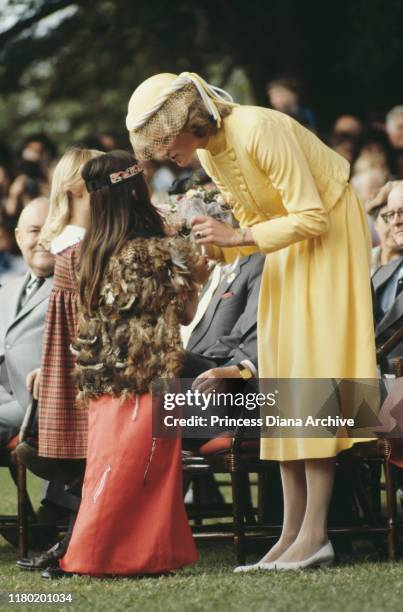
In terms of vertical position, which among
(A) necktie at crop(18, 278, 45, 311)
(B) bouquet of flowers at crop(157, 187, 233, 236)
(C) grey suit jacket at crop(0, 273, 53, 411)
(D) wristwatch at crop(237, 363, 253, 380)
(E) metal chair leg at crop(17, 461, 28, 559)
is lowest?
(E) metal chair leg at crop(17, 461, 28, 559)

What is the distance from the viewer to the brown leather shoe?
6211 mm

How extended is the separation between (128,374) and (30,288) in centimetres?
178

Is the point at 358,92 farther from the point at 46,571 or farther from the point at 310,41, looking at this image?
the point at 46,571

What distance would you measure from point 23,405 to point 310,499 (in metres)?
1.81

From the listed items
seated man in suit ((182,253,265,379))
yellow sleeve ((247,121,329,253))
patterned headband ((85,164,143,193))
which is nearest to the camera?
yellow sleeve ((247,121,329,253))

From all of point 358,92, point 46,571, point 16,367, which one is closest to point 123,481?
point 46,571

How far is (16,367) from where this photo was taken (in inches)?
278

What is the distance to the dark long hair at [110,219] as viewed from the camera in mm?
5852

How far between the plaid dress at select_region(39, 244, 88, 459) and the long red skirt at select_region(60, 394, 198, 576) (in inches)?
16.0

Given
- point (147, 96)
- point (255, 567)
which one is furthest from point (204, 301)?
point (255, 567)

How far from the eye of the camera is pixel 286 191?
5703mm

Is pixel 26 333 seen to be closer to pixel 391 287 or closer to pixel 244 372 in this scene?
pixel 244 372

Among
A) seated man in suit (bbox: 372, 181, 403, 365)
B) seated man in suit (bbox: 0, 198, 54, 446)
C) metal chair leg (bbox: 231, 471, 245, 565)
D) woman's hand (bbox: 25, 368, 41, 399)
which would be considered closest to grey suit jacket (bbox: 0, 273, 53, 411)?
seated man in suit (bbox: 0, 198, 54, 446)

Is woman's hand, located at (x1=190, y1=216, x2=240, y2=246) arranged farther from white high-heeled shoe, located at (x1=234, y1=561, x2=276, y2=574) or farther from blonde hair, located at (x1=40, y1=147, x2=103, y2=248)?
white high-heeled shoe, located at (x1=234, y1=561, x2=276, y2=574)
